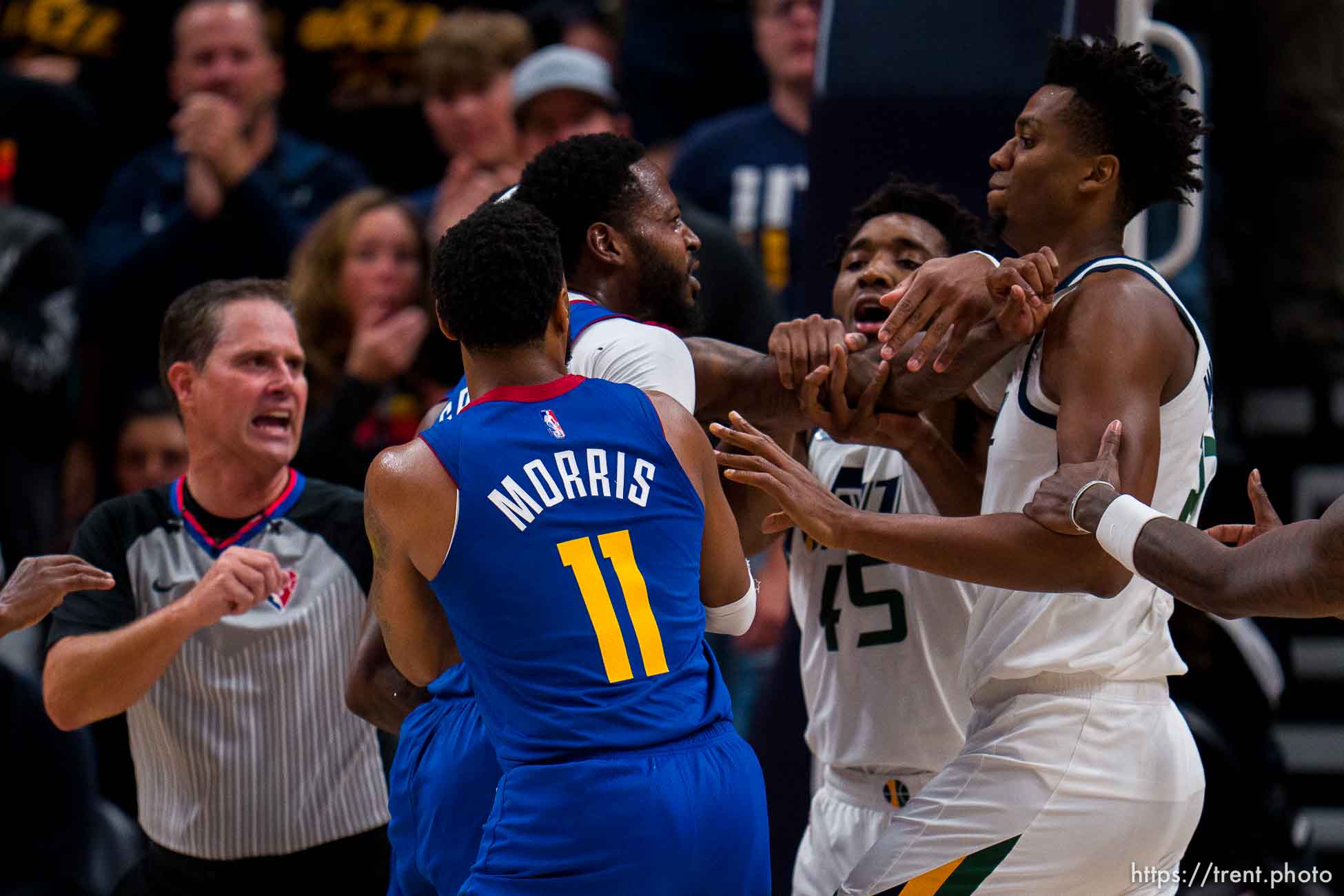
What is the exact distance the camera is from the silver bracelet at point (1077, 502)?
3322 mm

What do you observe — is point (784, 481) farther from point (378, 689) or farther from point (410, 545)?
point (378, 689)

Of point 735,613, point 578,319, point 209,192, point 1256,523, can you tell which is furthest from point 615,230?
point 209,192

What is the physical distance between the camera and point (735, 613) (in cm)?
370

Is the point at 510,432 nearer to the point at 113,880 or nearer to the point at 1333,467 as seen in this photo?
the point at 113,880

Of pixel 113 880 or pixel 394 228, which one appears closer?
pixel 113 880

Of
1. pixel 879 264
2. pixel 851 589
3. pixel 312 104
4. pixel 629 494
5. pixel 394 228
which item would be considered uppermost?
pixel 312 104

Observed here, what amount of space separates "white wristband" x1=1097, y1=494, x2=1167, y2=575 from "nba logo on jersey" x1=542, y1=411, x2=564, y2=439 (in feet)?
3.19

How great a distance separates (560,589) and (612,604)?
0.32 ft

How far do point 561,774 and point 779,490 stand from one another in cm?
71

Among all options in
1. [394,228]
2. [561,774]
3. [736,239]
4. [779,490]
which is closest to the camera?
[561,774]

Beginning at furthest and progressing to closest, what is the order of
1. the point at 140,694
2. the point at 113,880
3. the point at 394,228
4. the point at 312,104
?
the point at 312,104
the point at 394,228
the point at 113,880
the point at 140,694

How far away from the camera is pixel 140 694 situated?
13.6ft

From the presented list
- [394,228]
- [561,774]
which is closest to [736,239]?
[394,228]

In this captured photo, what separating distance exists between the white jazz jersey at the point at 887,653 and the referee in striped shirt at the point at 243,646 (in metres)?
1.09
